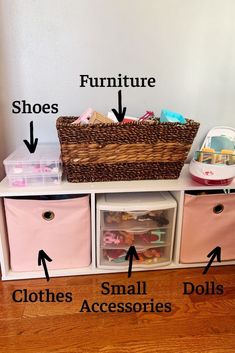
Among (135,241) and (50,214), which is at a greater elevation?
(50,214)

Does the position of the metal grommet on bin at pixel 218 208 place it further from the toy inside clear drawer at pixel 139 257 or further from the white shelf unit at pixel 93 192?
the toy inside clear drawer at pixel 139 257

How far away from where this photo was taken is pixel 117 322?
0.88m

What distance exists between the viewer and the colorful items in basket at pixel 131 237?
1.08 meters

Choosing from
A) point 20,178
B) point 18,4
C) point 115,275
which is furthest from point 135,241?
point 18,4

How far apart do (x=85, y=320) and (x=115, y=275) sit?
237 millimetres

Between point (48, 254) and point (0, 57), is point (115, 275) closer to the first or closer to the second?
point (48, 254)

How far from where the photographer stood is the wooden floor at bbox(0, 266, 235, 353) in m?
0.80

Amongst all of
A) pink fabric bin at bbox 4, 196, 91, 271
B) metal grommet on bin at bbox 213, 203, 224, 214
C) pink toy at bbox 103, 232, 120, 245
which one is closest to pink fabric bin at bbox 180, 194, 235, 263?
metal grommet on bin at bbox 213, 203, 224, 214

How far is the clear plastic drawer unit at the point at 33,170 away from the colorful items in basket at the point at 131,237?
0.28 m

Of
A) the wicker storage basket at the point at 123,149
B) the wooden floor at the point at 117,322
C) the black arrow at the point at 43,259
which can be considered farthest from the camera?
the black arrow at the point at 43,259

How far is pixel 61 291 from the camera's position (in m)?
1.00

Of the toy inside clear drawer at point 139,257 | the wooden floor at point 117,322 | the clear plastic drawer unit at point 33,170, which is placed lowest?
the wooden floor at point 117,322

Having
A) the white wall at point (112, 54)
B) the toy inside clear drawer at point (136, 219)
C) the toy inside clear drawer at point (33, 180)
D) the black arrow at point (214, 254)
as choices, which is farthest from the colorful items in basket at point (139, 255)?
the white wall at point (112, 54)

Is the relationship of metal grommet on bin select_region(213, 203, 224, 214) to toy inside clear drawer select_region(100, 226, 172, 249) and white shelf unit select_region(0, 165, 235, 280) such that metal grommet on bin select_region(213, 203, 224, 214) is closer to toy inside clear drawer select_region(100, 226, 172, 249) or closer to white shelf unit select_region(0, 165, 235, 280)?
white shelf unit select_region(0, 165, 235, 280)
